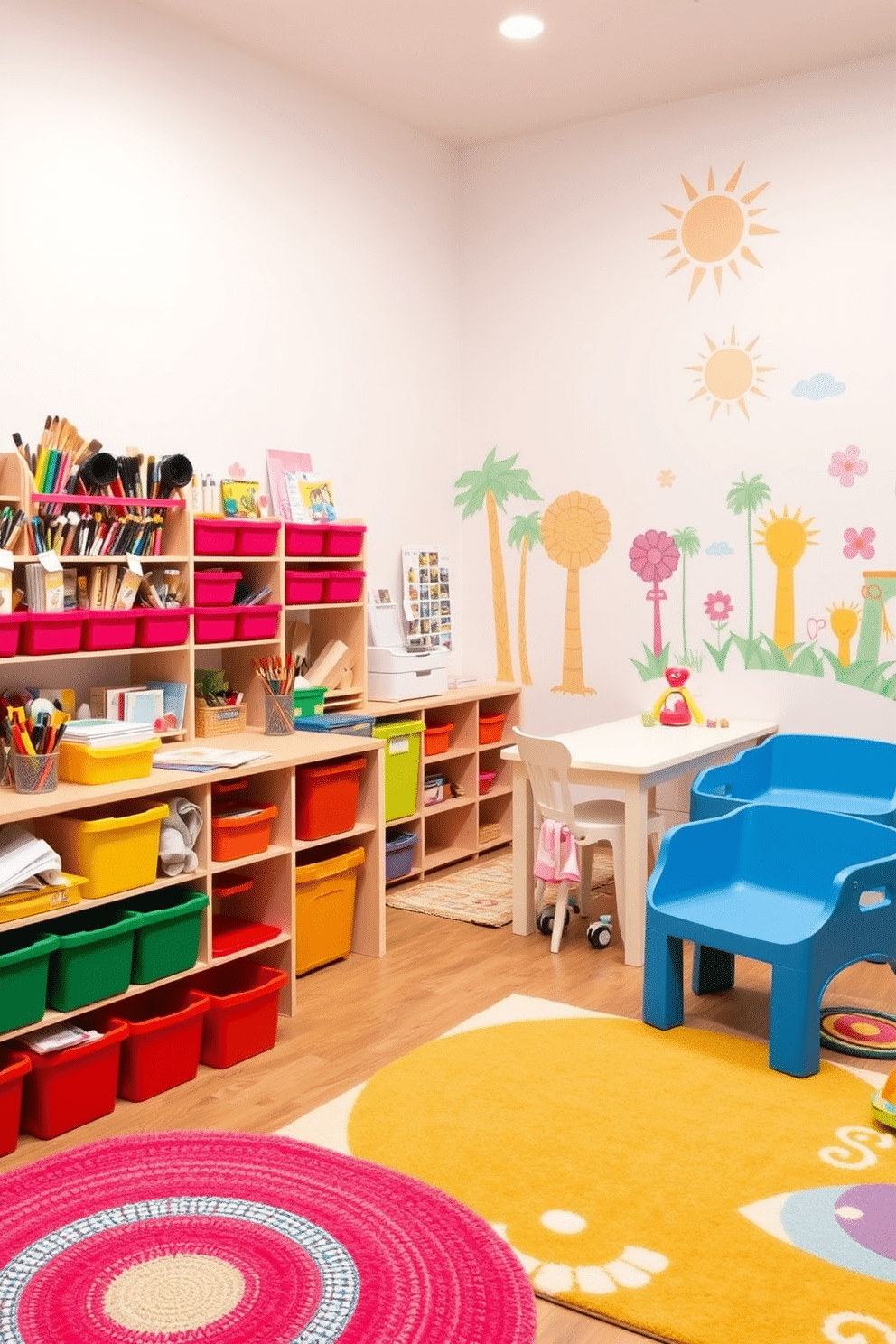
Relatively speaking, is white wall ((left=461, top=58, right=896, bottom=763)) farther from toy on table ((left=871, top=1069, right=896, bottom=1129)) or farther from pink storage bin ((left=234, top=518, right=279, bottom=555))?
toy on table ((left=871, top=1069, right=896, bottom=1129))

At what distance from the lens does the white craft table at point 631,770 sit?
4.01m

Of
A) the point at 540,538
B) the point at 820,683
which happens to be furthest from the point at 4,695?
the point at 820,683

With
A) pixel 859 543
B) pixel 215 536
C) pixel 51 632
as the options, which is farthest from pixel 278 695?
pixel 859 543

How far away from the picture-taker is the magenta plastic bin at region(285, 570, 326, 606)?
4492mm

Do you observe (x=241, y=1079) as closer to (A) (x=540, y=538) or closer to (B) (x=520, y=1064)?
(B) (x=520, y=1064)

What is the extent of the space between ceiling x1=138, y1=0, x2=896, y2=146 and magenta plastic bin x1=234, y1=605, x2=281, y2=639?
209 cm

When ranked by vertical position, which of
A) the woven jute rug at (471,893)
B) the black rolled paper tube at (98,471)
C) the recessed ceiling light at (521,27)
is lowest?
the woven jute rug at (471,893)

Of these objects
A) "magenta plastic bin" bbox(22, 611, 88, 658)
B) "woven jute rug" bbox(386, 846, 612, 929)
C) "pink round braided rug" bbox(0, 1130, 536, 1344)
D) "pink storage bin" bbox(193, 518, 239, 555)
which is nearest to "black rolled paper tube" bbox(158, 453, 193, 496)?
"pink storage bin" bbox(193, 518, 239, 555)

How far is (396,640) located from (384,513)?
0.58 metres

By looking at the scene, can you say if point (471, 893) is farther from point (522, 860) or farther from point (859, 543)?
point (859, 543)

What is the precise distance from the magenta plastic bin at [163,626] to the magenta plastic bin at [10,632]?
1.36 ft

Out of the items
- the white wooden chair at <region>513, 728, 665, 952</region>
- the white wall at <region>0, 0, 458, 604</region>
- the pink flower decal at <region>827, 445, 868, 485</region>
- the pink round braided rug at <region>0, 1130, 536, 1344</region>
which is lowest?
the pink round braided rug at <region>0, 1130, 536, 1344</region>

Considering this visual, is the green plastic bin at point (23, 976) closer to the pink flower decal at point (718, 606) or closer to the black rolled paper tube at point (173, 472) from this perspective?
the black rolled paper tube at point (173, 472)

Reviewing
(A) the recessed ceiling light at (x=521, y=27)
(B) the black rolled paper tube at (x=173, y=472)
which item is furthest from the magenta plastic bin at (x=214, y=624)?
(A) the recessed ceiling light at (x=521, y=27)
